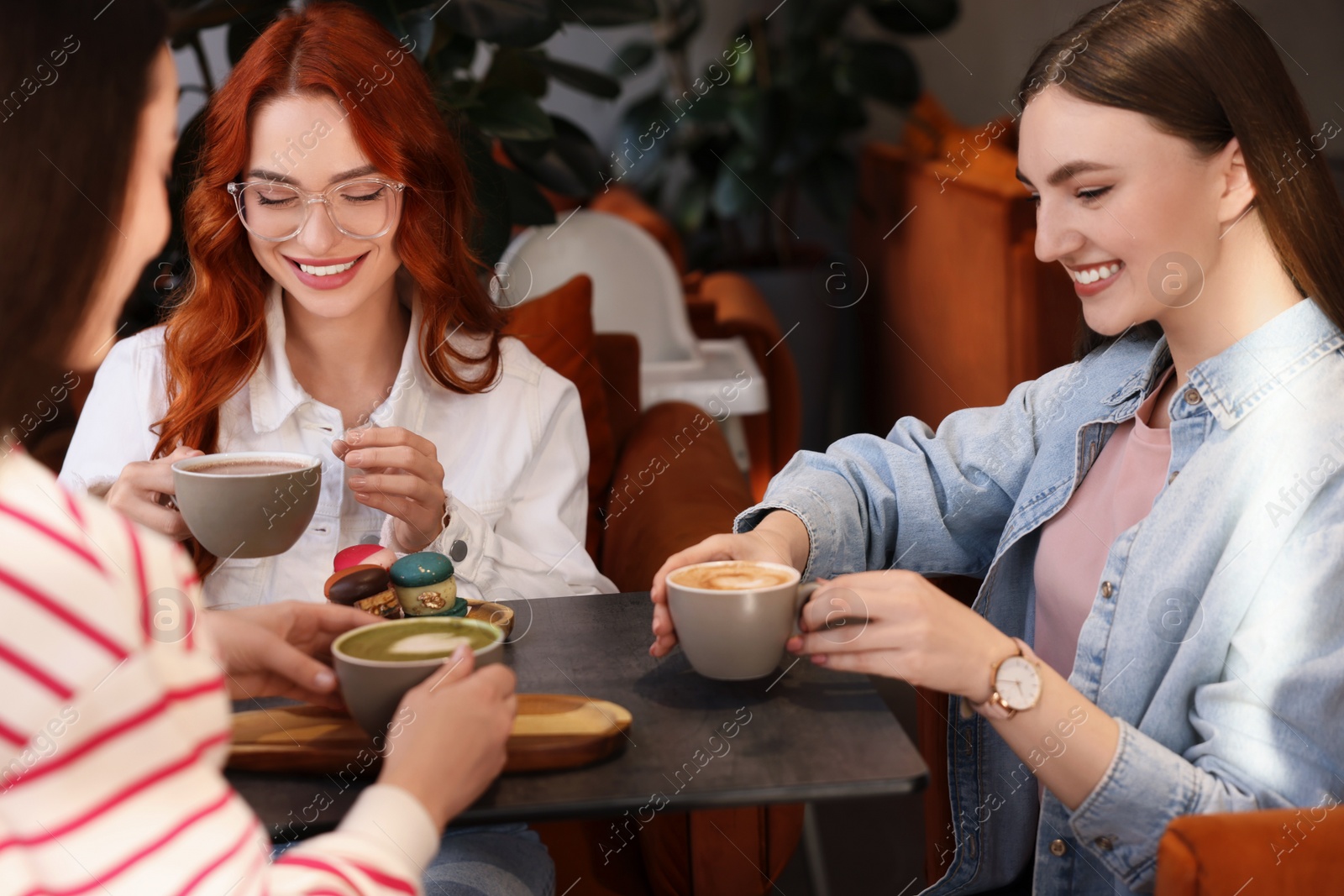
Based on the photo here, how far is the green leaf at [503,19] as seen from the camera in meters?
2.04

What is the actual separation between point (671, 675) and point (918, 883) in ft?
3.93

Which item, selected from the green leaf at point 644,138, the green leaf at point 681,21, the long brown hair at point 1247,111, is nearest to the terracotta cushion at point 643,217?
the green leaf at point 644,138

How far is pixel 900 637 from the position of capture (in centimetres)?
91

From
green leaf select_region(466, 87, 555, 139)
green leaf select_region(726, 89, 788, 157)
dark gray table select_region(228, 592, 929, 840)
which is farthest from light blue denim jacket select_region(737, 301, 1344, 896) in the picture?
green leaf select_region(726, 89, 788, 157)

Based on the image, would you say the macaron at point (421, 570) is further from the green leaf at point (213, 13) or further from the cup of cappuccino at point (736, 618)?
the green leaf at point (213, 13)

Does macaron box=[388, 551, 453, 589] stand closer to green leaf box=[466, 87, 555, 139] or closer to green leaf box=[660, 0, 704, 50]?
green leaf box=[466, 87, 555, 139]

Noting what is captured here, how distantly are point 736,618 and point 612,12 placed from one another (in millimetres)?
1768

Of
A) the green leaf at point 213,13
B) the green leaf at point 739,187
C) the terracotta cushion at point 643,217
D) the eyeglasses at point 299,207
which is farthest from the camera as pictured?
the green leaf at point 739,187

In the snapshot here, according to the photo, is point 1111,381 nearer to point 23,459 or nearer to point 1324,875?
point 1324,875

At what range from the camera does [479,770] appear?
0.76 m

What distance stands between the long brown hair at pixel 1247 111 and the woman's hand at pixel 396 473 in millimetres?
750

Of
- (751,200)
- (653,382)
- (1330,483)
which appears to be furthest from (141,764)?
(751,200)

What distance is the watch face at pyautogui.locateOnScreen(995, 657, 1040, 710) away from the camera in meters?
0.92

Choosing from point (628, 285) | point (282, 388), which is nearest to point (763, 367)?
point (628, 285)
